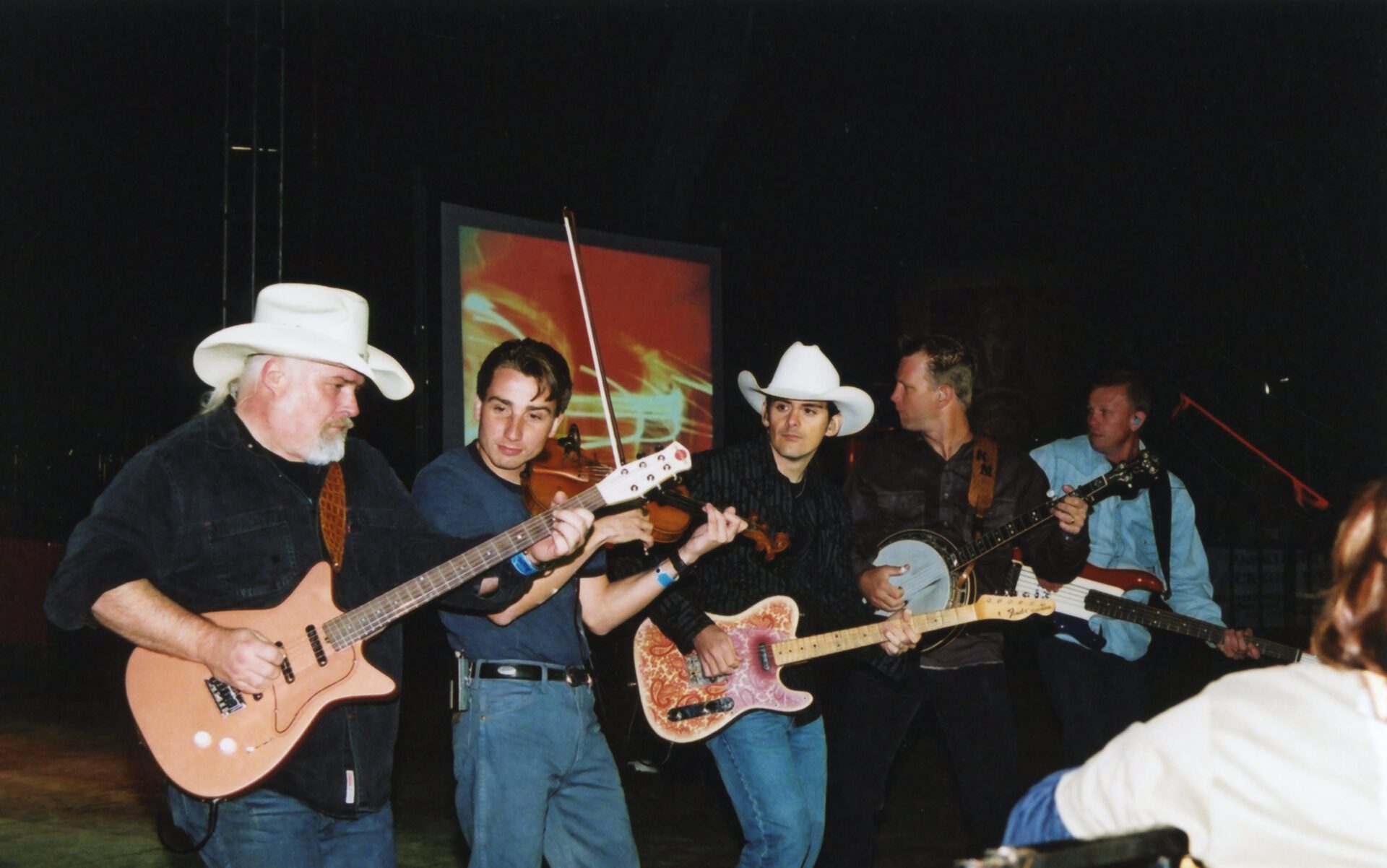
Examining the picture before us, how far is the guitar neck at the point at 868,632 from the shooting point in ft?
15.0

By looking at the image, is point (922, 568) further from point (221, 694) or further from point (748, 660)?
point (221, 694)

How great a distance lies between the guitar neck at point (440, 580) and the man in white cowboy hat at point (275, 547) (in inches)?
1.8

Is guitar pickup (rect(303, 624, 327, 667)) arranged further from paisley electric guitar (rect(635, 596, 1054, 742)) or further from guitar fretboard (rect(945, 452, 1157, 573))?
guitar fretboard (rect(945, 452, 1157, 573))

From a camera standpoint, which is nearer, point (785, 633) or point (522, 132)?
point (785, 633)

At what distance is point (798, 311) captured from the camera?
11477 millimetres

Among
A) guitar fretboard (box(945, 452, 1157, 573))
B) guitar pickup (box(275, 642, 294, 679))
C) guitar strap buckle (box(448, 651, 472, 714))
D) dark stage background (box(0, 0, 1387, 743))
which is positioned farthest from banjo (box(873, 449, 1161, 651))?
dark stage background (box(0, 0, 1387, 743))

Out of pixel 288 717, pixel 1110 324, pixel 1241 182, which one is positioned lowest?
pixel 288 717

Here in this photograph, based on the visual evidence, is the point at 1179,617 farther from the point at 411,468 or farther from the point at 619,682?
the point at 411,468

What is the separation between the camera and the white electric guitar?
530cm

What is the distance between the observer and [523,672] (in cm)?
363

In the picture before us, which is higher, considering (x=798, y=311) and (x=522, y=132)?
(x=522, y=132)

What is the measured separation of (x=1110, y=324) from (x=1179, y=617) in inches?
294

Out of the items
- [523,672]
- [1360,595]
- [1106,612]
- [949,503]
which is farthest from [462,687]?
[1106,612]

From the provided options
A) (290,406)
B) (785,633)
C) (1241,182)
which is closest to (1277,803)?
(290,406)
